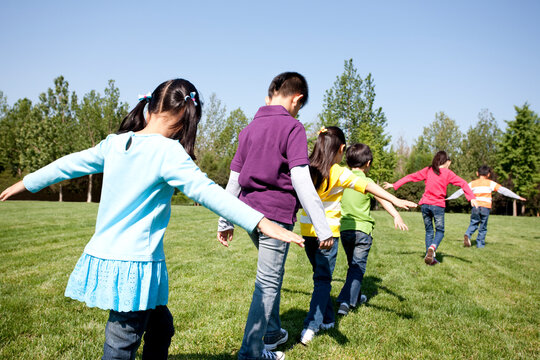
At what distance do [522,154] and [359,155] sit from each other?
3666cm

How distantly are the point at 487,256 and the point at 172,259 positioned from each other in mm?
7123

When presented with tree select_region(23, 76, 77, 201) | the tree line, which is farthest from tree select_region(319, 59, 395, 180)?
tree select_region(23, 76, 77, 201)

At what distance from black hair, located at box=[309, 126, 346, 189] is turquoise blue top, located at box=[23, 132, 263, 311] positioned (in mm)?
1791

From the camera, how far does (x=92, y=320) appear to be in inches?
143

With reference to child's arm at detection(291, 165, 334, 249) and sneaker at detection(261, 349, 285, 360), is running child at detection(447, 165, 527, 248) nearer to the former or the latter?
sneaker at detection(261, 349, 285, 360)

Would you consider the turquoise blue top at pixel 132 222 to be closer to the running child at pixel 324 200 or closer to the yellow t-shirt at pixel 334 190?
the yellow t-shirt at pixel 334 190

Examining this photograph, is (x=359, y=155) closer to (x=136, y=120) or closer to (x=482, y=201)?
(x=136, y=120)

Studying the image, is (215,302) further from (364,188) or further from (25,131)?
(25,131)

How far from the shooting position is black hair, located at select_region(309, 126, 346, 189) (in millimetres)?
3414

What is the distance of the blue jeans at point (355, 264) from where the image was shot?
426 cm

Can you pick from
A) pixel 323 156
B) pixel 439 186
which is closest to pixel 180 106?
pixel 323 156

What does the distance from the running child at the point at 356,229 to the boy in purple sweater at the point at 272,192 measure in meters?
1.68

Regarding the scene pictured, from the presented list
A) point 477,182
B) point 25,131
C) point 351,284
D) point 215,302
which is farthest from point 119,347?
point 25,131

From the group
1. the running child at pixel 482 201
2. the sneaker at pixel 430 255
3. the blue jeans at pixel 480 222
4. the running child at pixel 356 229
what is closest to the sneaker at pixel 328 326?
the running child at pixel 356 229
